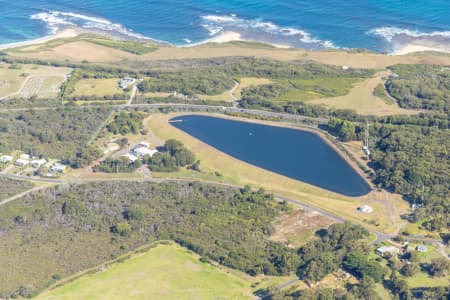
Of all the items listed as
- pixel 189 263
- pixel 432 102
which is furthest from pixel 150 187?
pixel 432 102

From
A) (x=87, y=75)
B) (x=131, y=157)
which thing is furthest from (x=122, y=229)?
(x=87, y=75)

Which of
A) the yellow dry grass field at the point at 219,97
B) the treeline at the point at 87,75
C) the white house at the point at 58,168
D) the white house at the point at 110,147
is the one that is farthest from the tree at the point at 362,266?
the treeline at the point at 87,75

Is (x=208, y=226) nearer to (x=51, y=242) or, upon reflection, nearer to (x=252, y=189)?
(x=252, y=189)

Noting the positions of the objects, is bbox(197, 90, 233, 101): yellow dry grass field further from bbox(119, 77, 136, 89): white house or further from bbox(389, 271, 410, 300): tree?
bbox(389, 271, 410, 300): tree

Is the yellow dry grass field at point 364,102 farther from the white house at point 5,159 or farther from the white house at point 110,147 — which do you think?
the white house at point 5,159

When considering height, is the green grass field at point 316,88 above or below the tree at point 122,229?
above
